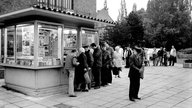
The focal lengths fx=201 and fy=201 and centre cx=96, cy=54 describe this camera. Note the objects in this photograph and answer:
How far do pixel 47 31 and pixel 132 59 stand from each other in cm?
332

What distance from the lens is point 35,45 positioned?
709 cm

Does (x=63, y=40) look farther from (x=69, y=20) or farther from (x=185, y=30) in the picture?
(x=185, y=30)

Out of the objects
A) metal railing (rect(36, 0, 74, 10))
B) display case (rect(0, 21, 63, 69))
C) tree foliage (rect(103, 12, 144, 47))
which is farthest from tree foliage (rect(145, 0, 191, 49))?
display case (rect(0, 21, 63, 69))

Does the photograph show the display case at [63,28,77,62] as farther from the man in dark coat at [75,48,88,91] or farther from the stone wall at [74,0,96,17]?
the stone wall at [74,0,96,17]

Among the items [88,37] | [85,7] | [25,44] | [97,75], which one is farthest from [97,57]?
[85,7]

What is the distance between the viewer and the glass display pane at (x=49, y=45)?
7.36 meters

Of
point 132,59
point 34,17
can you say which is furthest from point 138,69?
point 34,17

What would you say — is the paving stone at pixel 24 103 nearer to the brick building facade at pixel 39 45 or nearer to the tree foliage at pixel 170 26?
the brick building facade at pixel 39 45

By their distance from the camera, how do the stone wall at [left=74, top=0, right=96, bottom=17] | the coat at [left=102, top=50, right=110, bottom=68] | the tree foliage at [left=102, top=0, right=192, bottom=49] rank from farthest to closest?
the tree foliage at [left=102, top=0, right=192, bottom=49] → the stone wall at [left=74, top=0, right=96, bottom=17] → the coat at [left=102, top=50, right=110, bottom=68]

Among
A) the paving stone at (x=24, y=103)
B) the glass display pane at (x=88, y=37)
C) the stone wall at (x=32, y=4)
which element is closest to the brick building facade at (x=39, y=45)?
the glass display pane at (x=88, y=37)

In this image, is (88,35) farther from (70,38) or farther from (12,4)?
(12,4)

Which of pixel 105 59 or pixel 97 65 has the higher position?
pixel 105 59

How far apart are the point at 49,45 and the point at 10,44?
6.62 feet

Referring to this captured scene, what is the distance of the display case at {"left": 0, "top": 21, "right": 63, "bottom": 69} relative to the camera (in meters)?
7.17
